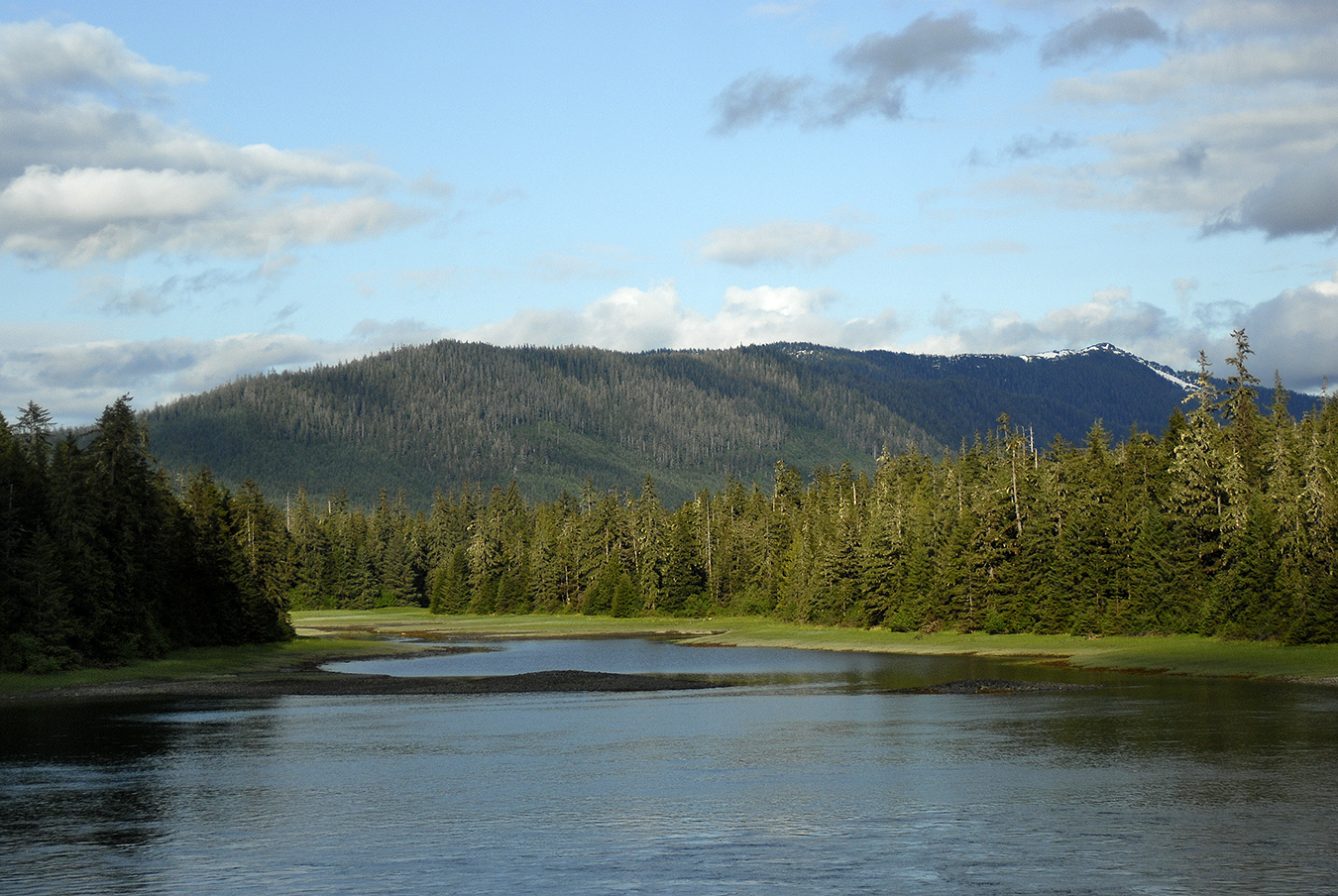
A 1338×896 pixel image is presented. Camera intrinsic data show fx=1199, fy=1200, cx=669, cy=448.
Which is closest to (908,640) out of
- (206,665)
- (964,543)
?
(964,543)

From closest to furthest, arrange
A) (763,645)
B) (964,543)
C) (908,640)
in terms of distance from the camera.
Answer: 1. (908,640)
2. (964,543)
3. (763,645)

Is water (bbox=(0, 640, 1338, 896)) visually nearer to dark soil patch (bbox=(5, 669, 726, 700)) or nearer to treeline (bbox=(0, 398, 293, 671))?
dark soil patch (bbox=(5, 669, 726, 700))

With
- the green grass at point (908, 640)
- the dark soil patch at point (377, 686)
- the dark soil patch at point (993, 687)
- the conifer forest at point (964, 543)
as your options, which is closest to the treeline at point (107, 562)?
the conifer forest at point (964, 543)

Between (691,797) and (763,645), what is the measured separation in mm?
79506

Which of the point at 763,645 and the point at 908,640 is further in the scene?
the point at 763,645

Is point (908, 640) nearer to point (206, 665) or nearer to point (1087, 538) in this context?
point (1087, 538)

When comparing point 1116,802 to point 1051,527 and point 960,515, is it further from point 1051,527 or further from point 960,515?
point 960,515

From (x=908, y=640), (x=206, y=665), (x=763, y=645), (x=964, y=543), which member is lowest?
(x=763, y=645)

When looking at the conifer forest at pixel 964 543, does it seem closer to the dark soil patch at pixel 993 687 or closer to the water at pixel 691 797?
the water at pixel 691 797

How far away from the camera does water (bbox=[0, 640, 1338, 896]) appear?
78.6ft

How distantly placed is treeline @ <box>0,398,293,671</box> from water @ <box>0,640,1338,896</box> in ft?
43.4

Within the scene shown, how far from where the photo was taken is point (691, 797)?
33031 mm

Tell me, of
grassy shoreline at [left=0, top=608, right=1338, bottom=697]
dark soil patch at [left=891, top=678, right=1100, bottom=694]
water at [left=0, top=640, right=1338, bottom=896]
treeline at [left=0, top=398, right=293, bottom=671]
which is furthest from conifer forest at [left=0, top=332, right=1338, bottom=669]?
dark soil patch at [left=891, top=678, right=1100, bottom=694]

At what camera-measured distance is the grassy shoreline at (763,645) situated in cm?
6888
